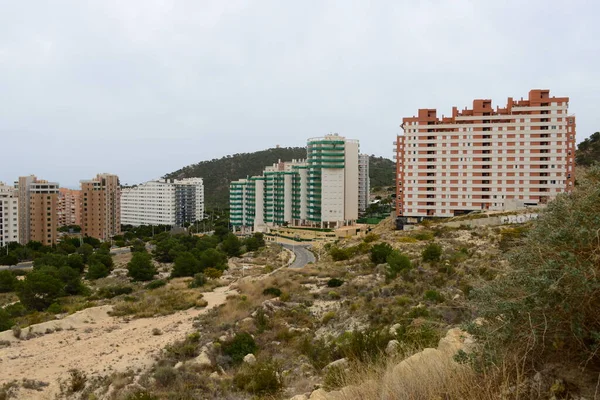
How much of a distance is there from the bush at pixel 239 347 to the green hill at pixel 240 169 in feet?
437

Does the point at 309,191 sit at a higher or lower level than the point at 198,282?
higher

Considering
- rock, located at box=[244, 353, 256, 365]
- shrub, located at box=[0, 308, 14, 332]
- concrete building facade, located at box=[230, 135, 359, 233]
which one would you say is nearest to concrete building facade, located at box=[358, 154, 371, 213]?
concrete building facade, located at box=[230, 135, 359, 233]

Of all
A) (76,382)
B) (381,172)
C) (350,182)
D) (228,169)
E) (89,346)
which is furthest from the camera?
(228,169)

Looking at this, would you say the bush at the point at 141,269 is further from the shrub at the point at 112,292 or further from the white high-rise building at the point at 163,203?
the white high-rise building at the point at 163,203

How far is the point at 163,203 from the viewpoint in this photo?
4505 inches

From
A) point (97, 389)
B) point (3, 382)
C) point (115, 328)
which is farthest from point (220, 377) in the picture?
point (115, 328)

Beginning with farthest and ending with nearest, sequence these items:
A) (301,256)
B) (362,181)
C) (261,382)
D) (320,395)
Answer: (362,181)
(301,256)
(261,382)
(320,395)

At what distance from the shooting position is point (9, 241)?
77.8 meters

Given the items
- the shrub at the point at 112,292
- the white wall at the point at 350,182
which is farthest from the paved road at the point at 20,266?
the white wall at the point at 350,182

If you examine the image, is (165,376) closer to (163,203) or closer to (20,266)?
(20,266)

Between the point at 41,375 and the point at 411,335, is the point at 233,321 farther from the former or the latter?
the point at 411,335

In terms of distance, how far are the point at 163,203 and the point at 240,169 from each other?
6090 cm

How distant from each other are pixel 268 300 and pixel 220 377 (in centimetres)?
988

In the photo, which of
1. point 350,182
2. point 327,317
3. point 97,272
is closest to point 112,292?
point 97,272
